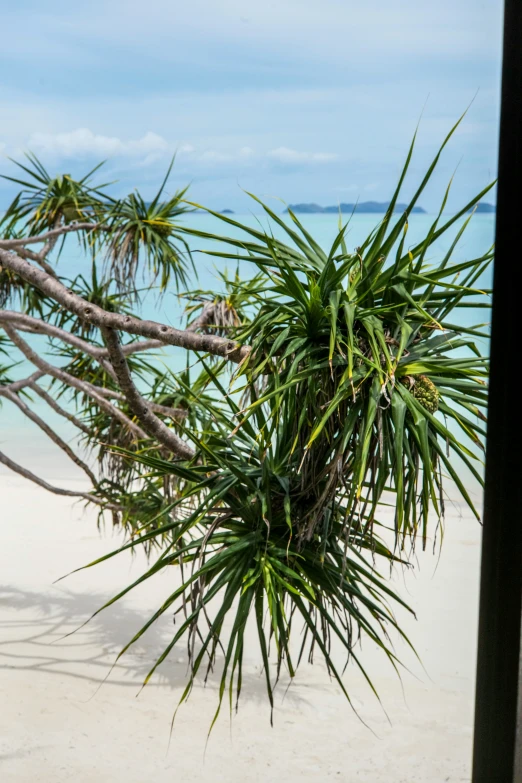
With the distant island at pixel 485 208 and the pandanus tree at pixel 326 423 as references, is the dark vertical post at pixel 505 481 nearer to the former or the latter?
the distant island at pixel 485 208

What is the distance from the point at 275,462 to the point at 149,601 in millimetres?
3325

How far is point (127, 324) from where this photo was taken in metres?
1.74

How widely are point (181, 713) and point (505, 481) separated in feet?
8.97

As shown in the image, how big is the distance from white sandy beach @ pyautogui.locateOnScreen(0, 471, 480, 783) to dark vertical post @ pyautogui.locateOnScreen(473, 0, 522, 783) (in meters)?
1.77

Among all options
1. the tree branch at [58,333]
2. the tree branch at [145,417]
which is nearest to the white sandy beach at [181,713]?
the tree branch at [145,417]

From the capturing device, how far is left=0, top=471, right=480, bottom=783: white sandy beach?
275cm

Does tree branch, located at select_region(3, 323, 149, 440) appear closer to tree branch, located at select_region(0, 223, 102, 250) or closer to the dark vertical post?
tree branch, located at select_region(0, 223, 102, 250)

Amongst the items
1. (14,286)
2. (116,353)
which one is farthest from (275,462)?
(14,286)

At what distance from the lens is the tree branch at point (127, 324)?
5.03 ft

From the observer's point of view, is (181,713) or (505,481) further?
(181,713)

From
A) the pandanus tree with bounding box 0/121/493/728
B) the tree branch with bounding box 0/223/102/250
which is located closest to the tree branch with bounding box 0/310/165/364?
the tree branch with bounding box 0/223/102/250

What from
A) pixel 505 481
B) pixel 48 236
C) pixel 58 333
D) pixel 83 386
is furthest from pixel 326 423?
pixel 48 236

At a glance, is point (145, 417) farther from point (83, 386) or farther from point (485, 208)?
point (485, 208)

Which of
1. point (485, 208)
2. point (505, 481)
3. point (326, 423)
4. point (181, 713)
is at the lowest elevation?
point (181, 713)
